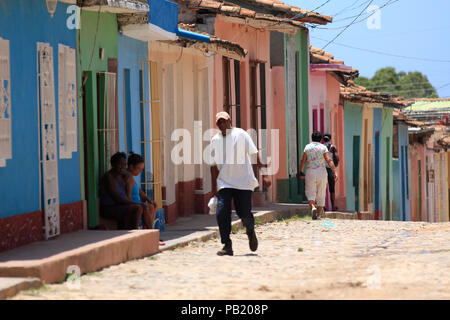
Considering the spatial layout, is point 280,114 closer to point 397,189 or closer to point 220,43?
point 220,43

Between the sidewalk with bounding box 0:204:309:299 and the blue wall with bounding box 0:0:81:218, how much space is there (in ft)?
1.72

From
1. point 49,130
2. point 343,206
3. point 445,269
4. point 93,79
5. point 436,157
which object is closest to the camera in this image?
point 445,269

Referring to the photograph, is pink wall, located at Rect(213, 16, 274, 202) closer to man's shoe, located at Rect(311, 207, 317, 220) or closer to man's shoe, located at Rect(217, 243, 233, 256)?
man's shoe, located at Rect(311, 207, 317, 220)

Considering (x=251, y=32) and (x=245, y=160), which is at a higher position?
(x=251, y=32)

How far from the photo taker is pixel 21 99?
1027 cm

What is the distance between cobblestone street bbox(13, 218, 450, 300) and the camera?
821 cm

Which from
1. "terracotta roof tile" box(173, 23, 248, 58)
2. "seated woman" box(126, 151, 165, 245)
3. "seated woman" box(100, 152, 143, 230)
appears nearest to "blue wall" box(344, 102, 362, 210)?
"terracotta roof tile" box(173, 23, 248, 58)

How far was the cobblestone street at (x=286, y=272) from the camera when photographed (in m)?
8.21

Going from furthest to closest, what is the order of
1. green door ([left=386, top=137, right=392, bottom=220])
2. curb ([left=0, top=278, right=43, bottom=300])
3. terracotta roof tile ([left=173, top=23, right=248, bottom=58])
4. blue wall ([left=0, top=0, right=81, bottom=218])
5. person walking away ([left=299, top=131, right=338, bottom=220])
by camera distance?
green door ([left=386, top=137, right=392, bottom=220]), person walking away ([left=299, top=131, right=338, bottom=220]), terracotta roof tile ([left=173, top=23, right=248, bottom=58]), blue wall ([left=0, top=0, right=81, bottom=218]), curb ([left=0, top=278, right=43, bottom=300])

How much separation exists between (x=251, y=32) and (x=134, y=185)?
8.75 metres

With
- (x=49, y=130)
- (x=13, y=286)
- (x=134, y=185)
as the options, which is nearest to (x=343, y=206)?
(x=134, y=185)

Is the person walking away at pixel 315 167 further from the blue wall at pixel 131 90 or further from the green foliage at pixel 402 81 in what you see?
the green foliage at pixel 402 81

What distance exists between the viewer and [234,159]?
Result: 37.4 feet
